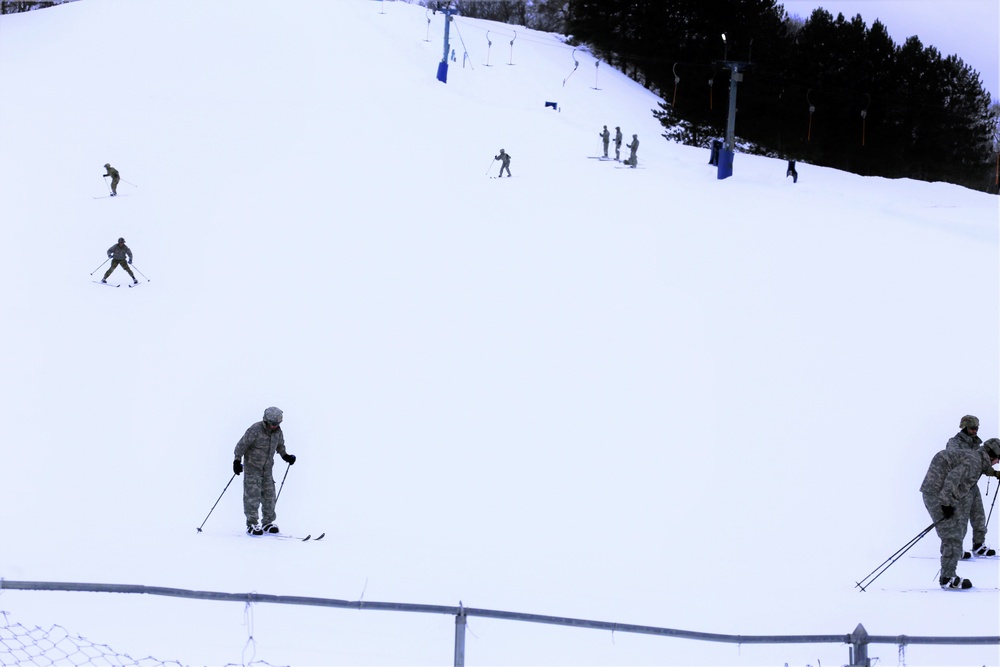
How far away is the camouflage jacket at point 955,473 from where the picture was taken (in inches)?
314

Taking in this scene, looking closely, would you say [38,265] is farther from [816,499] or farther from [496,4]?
[496,4]

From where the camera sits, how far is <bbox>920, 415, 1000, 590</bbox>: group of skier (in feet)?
26.2

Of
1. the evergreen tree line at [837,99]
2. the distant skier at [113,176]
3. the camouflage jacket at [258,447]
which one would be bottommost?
the camouflage jacket at [258,447]

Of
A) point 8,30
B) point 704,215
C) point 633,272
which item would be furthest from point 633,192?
point 8,30

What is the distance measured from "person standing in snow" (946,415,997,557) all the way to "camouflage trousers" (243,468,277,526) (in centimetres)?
553

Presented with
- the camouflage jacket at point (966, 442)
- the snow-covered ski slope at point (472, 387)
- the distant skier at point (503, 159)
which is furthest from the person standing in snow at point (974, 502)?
the distant skier at point (503, 159)

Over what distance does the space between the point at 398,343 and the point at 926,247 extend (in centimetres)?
1133

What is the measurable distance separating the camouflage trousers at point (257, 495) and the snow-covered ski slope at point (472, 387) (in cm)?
25

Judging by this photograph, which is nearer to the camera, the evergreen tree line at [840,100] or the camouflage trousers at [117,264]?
the camouflage trousers at [117,264]

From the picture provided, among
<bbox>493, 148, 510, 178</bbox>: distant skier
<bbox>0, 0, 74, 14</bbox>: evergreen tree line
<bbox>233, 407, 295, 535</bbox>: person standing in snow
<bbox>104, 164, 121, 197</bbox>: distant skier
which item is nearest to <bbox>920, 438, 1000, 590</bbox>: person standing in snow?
<bbox>233, 407, 295, 535</bbox>: person standing in snow

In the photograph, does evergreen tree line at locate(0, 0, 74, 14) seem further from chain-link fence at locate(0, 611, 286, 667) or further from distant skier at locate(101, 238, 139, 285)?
chain-link fence at locate(0, 611, 286, 667)

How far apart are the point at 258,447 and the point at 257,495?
43cm

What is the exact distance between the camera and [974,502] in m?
8.88

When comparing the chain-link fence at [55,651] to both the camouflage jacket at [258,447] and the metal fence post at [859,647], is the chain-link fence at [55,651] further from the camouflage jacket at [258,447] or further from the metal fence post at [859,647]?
the metal fence post at [859,647]
